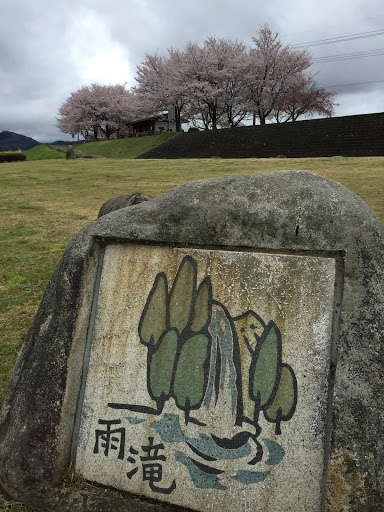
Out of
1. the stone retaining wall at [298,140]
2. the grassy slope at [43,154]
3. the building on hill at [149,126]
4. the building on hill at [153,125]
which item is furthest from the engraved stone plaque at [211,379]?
the building on hill at [153,125]

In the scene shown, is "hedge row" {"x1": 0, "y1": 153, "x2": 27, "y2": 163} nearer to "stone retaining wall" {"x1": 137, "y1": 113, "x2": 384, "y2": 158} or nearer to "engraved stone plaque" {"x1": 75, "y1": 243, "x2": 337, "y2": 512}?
"stone retaining wall" {"x1": 137, "y1": 113, "x2": 384, "y2": 158}

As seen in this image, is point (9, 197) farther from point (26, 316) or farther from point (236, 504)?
point (236, 504)

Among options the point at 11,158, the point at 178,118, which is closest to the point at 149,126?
the point at 178,118

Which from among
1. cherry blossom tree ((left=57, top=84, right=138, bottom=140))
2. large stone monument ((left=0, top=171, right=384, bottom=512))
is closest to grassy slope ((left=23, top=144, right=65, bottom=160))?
cherry blossom tree ((left=57, top=84, right=138, bottom=140))

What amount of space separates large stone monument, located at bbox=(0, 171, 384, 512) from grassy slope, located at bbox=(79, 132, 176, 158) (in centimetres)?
2990

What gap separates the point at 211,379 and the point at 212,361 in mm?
89

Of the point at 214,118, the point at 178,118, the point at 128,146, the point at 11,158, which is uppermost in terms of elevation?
the point at 178,118

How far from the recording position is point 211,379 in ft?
6.77

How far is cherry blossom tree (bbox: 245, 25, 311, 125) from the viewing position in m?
35.8

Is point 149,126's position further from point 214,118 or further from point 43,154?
point 43,154

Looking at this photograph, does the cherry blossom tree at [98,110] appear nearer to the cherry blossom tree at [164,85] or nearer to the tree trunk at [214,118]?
the cherry blossom tree at [164,85]

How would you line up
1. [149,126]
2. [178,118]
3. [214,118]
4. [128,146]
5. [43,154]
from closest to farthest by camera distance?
[128,146], [43,154], [214,118], [178,118], [149,126]

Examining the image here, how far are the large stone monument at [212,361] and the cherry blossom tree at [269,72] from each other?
3685 centimetres

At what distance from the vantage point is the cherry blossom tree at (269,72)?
3575 cm
